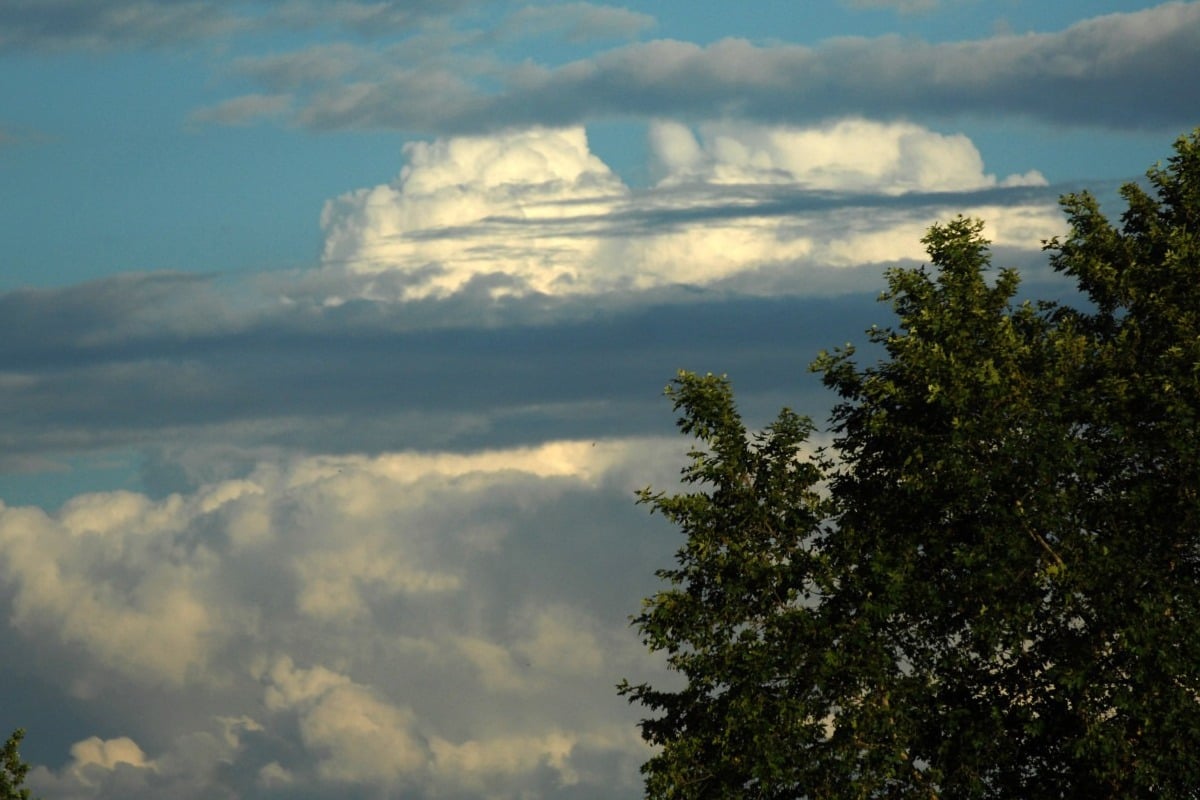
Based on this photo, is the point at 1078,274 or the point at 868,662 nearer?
the point at 868,662

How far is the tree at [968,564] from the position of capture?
105 feet

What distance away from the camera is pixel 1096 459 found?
107ft

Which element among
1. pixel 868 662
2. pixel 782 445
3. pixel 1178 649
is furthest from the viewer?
pixel 782 445

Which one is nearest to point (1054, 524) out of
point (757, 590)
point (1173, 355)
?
point (1173, 355)

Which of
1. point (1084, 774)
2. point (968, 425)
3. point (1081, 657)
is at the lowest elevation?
point (1084, 774)

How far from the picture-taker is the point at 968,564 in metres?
32.2

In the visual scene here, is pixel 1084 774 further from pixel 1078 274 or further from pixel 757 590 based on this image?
pixel 1078 274

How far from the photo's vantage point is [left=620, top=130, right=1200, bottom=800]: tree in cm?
3206

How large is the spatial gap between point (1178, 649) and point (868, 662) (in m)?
5.80

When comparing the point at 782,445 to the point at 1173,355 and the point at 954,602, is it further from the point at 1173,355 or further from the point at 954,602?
the point at 1173,355

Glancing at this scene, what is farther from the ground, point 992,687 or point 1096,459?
point 1096,459

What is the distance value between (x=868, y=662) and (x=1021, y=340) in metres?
7.50

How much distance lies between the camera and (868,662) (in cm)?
3350

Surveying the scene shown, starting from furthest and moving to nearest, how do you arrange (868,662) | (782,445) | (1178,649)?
(782,445)
(868,662)
(1178,649)
